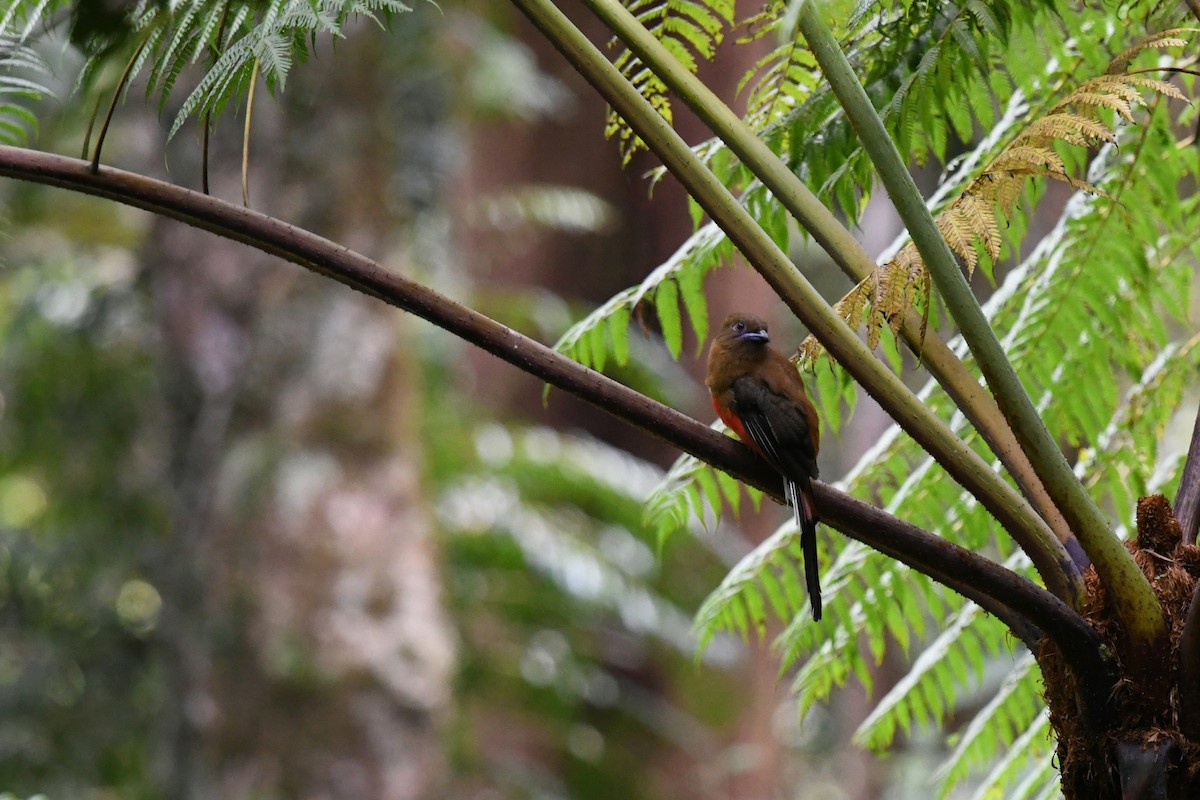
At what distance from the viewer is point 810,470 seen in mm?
2076

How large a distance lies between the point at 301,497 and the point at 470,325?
3024mm

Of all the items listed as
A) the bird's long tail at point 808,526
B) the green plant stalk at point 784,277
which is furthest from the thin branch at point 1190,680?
the bird's long tail at point 808,526


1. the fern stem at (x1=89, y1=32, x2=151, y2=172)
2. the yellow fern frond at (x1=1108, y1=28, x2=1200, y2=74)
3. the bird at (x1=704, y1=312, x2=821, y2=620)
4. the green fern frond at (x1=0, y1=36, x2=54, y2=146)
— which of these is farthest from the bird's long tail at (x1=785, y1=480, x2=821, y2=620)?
the green fern frond at (x1=0, y1=36, x2=54, y2=146)

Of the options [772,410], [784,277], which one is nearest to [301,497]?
[772,410]

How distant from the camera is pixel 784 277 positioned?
1646mm

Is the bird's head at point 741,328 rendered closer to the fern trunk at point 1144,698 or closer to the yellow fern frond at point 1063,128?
the yellow fern frond at point 1063,128

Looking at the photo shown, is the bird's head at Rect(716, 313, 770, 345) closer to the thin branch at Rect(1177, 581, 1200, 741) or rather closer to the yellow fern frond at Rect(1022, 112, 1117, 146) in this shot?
the yellow fern frond at Rect(1022, 112, 1117, 146)

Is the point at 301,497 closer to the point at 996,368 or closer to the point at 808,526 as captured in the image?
the point at 808,526

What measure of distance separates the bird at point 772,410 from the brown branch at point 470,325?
28 centimetres

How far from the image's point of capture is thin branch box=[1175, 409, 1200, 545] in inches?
69.2

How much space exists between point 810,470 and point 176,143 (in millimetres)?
3668

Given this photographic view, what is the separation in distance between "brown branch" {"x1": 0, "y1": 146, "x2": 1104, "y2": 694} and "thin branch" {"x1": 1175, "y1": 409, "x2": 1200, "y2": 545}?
0.27 metres

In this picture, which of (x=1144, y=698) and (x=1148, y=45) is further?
(x=1148, y=45)

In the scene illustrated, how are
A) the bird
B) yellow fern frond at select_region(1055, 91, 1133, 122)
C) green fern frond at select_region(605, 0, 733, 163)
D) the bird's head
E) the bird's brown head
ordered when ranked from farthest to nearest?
the bird's head
the bird's brown head
green fern frond at select_region(605, 0, 733, 163)
the bird
yellow fern frond at select_region(1055, 91, 1133, 122)
